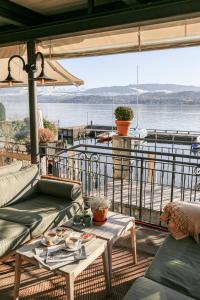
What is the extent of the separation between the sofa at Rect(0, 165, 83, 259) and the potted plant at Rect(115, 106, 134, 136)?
90.5 inches

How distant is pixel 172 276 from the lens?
1.94 meters

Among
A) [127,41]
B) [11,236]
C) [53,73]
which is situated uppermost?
[127,41]

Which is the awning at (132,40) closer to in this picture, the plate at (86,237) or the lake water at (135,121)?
the plate at (86,237)

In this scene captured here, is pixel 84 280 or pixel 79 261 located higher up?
pixel 79 261

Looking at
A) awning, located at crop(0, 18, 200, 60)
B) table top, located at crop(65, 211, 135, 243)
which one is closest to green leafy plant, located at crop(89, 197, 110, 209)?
table top, located at crop(65, 211, 135, 243)

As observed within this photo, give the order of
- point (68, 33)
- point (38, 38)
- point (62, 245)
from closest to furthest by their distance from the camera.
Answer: point (62, 245) → point (68, 33) → point (38, 38)

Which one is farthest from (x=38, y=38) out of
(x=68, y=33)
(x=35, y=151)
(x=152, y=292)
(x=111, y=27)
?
(x=152, y=292)

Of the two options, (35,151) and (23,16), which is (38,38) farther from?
(35,151)

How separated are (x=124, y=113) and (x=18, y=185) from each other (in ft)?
9.31

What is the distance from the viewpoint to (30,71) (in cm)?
393

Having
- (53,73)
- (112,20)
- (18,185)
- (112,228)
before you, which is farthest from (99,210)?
(53,73)

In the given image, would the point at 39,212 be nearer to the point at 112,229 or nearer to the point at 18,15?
the point at 112,229

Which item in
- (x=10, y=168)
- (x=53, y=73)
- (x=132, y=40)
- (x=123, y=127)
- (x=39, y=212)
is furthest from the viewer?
(x=53, y=73)

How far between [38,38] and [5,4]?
57 cm
